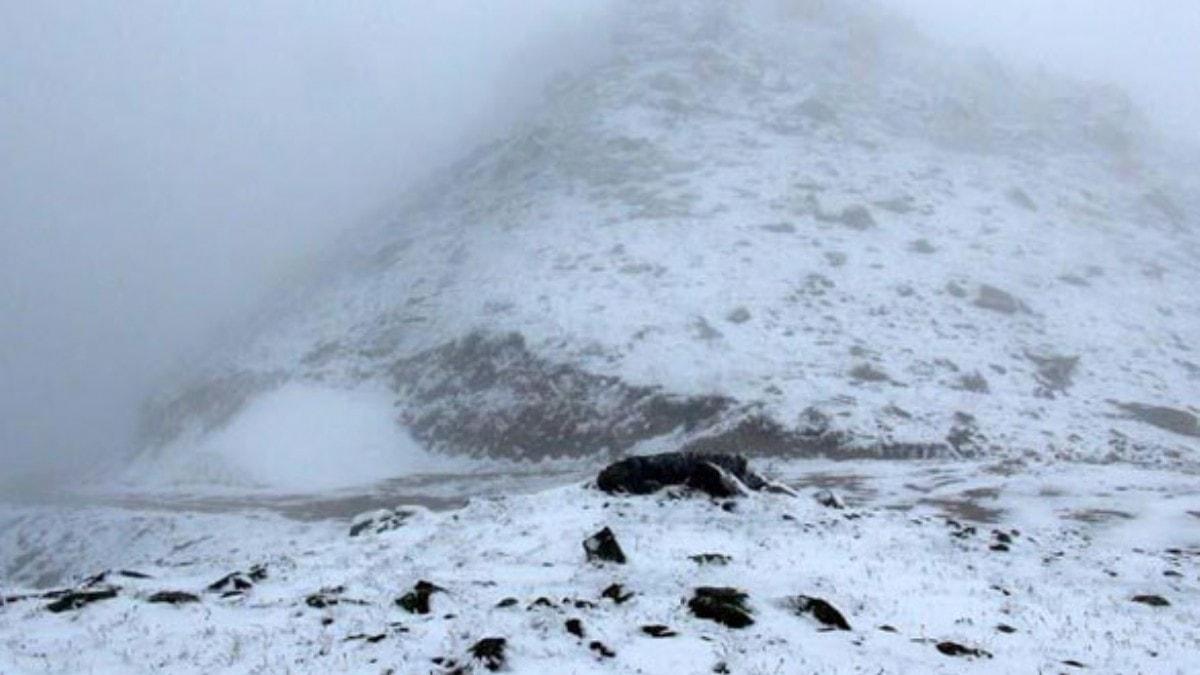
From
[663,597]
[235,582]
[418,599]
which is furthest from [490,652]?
[235,582]

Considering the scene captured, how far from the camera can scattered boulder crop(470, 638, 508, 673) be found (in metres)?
8.14

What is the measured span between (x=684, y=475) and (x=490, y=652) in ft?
30.8

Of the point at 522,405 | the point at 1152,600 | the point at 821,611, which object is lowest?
the point at 1152,600

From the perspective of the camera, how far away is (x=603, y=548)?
1291cm

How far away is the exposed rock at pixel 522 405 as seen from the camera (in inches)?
1350

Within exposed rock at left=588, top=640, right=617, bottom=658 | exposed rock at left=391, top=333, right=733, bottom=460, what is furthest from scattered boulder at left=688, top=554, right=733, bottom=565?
exposed rock at left=391, top=333, right=733, bottom=460

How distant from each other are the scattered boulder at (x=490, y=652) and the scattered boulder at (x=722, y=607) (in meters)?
2.44

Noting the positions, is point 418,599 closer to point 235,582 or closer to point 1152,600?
point 235,582

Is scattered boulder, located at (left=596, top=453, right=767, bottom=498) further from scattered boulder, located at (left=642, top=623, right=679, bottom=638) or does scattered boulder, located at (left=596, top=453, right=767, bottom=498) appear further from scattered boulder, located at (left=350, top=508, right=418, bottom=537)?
scattered boulder, located at (left=642, top=623, right=679, bottom=638)

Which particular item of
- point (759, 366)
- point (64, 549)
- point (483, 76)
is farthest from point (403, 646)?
point (483, 76)

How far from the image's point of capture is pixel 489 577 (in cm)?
1223

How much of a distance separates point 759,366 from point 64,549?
84.5 ft

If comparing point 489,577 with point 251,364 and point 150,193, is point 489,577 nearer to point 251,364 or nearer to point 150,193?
point 251,364

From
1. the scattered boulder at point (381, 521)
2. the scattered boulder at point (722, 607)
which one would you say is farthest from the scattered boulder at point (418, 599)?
the scattered boulder at point (381, 521)
